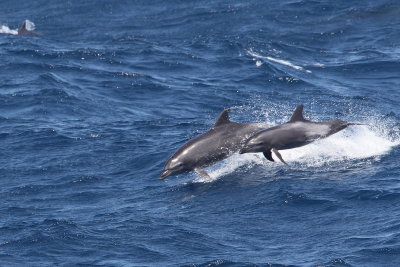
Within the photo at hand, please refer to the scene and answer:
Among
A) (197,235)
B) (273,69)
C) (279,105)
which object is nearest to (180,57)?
(273,69)

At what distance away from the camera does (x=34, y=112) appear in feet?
93.5

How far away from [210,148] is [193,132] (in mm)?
4688

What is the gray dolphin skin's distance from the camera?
70.8 feet

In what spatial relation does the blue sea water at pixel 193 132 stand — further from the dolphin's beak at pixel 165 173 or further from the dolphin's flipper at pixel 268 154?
the dolphin's flipper at pixel 268 154

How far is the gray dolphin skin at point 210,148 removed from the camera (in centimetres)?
2159

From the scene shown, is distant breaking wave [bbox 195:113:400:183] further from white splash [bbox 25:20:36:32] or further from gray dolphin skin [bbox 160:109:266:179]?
white splash [bbox 25:20:36:32]

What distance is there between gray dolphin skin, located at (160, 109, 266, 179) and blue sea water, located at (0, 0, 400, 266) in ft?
1.83

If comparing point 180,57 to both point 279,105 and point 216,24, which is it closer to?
point 216,24

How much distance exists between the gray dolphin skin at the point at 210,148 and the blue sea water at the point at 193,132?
21.9 inches

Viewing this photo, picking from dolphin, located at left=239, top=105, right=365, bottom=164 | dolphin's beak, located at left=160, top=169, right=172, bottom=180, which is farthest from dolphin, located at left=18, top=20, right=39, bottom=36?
dolphin, located at left=239, top=105, right=365, bottom=164

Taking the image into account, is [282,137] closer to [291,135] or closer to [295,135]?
[291,135]

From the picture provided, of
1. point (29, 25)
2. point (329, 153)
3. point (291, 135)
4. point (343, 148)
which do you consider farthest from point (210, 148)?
point (29, 25)

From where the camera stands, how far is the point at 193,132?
26.4 m

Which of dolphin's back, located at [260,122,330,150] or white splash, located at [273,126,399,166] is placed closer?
dolphin's back, located at [260,122,330,150]
